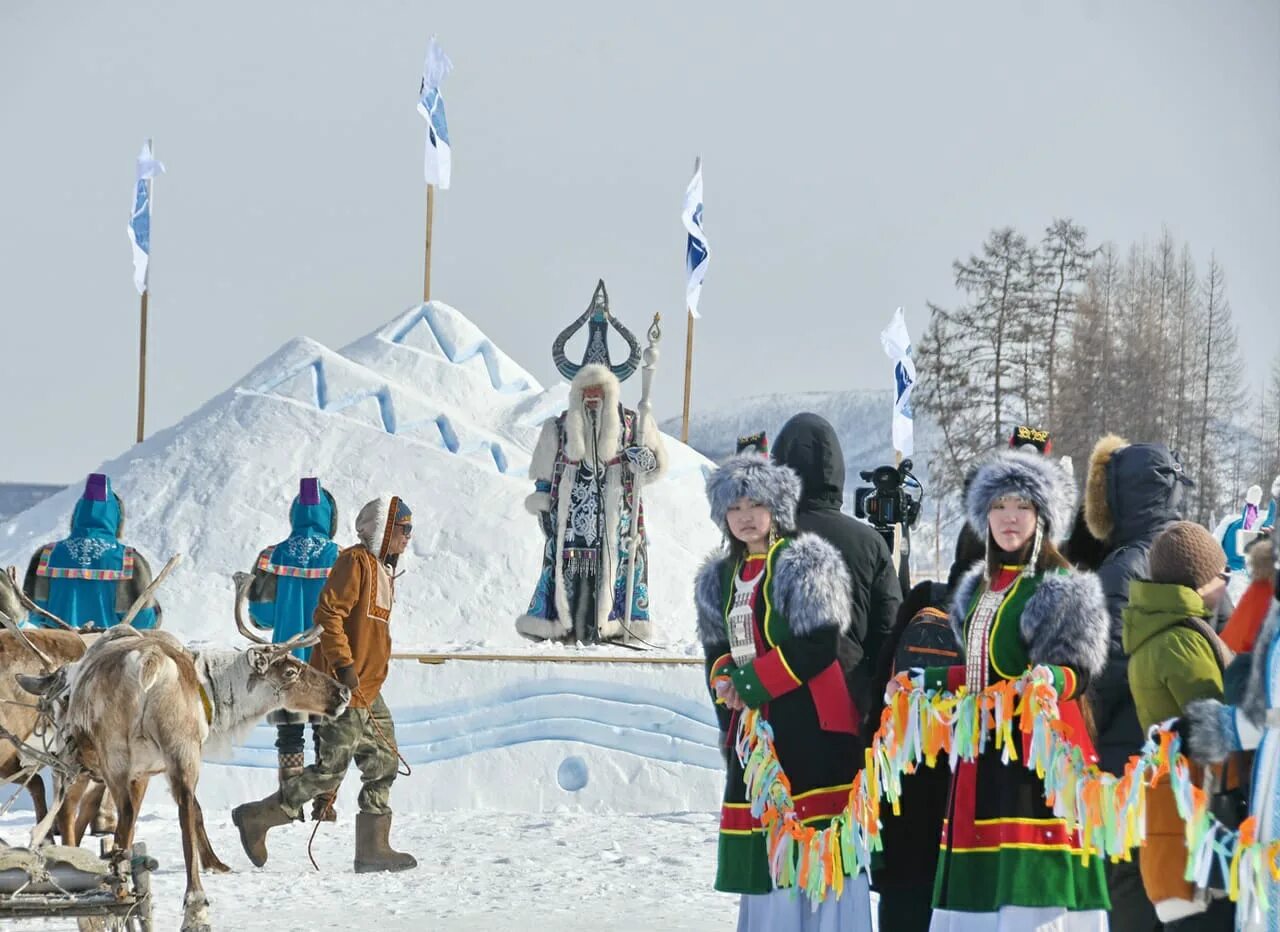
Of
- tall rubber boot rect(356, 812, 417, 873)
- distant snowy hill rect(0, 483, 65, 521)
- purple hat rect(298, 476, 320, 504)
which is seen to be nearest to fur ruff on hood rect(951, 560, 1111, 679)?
tall rubber boot rect(356, 812, 417, 873)

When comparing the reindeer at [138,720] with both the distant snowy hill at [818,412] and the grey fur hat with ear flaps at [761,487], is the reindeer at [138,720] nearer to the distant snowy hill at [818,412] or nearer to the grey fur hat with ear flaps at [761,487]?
the grey fur hat with ear flaps at [761,487]

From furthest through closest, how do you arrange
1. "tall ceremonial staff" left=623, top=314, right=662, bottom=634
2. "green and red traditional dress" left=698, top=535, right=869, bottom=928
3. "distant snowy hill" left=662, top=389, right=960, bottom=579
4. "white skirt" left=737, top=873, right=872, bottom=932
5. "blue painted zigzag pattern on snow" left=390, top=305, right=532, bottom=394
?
1. "distant snowy hill" left=662, top=389, right=960, bottom=579
2. "blue painted zigzag pattern on snow" left=390, top=305, right=532, bottom=394
3. "tall ceremonial staff" left=623, top=314, right=662, bottom=634
4. "green and red traditional dress" left=698, top=535, right=869, bottom=928
5. "white skirt" left=737, top=873, right=872, bottom=932

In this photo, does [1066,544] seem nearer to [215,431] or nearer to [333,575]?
[333,575]

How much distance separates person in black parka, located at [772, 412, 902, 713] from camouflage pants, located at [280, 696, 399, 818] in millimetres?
2943

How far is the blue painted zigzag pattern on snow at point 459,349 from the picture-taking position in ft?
76.1

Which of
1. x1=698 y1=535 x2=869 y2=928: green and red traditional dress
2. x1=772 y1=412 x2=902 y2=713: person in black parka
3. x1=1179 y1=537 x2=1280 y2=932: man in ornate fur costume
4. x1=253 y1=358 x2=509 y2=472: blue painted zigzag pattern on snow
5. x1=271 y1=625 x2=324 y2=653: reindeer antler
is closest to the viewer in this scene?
x1=1179 y1=537 x2=1280 y2=932: man in ornate fur costume

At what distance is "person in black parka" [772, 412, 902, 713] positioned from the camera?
5.73 meters

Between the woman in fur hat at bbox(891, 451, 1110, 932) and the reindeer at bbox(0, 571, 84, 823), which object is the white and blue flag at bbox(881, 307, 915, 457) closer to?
the reindeer at bbox(0, 571, 84, 823)

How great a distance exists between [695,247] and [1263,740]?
49.0 feet

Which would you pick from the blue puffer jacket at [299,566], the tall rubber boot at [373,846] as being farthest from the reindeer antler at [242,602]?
the blue puffer jacket at [299,566]

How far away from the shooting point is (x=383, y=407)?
2142 centimetres

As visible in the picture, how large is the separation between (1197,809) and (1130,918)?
46.8 inches

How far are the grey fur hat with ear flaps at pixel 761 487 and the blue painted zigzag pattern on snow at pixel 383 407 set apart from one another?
47.9 ft

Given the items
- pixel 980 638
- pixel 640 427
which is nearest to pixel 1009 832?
pixel 980 638
